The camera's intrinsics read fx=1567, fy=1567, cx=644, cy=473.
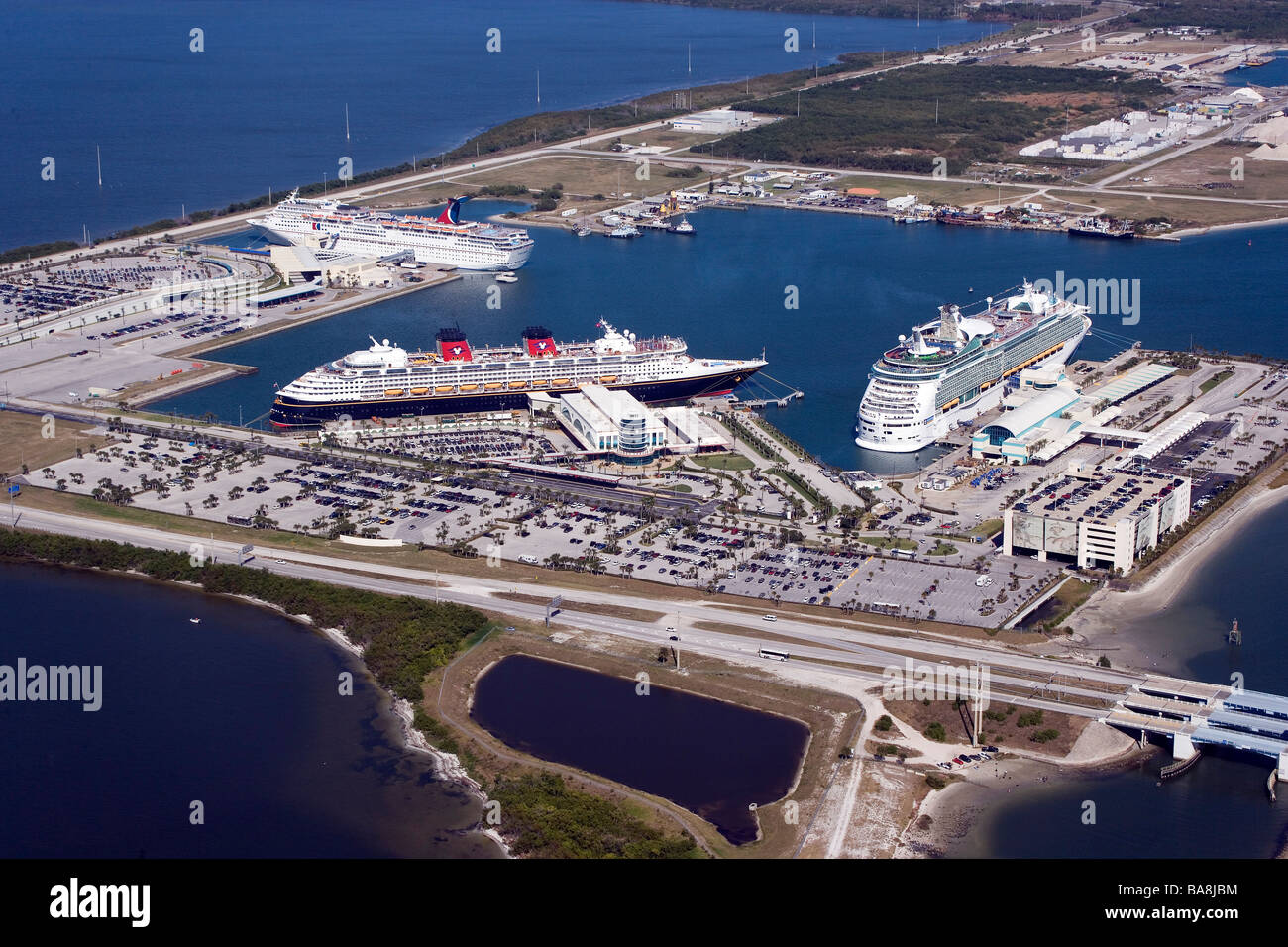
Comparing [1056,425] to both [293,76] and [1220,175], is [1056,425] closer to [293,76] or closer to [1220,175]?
[1220,175]

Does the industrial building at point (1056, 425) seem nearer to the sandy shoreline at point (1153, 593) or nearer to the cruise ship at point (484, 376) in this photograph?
the sandy shoreline at point (1153, 593)

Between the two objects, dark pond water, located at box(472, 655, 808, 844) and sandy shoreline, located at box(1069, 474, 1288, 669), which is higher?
sandy shoreline, located at box(1069, 474, 1288, 669)

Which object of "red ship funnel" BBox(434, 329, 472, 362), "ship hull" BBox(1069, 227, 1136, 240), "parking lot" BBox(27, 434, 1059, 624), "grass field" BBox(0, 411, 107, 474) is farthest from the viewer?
"ship hull" BBox(1069, 227, 1136, 240)

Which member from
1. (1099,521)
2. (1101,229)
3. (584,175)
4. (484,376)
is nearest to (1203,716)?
(1099,521)

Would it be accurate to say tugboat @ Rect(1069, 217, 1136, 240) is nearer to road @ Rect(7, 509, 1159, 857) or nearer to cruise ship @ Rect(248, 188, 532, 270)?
cruise ship @ Rect(248, 188, 532, 270)

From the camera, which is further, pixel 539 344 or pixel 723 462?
pixel 539 344

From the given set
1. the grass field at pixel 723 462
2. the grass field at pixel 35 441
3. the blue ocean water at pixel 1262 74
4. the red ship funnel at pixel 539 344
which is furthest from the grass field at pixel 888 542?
the blue ocean water at pixel 1262 74

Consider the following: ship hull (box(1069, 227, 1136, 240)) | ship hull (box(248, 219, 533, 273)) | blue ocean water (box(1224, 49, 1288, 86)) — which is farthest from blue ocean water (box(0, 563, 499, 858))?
blue ocean water (box(1224, 49, 1288, 86))
